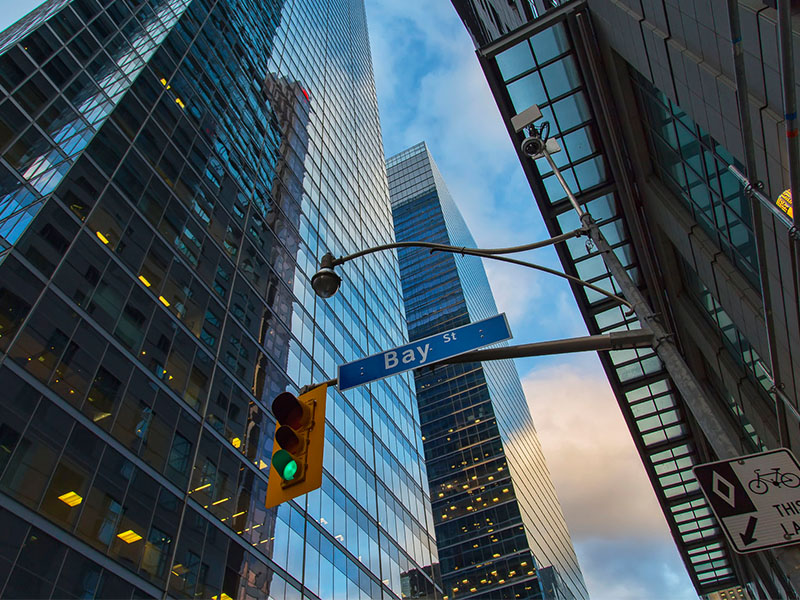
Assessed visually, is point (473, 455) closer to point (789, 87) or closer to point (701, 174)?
point (701, 174)

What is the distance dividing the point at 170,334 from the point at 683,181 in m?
20.2

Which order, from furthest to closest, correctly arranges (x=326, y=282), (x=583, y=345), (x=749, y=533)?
(x=326, y=282) < (x=583, y=345) < (x=749, y=533)

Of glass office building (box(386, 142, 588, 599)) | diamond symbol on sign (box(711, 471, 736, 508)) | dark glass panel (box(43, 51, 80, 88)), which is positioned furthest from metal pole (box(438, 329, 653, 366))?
glass office building (box(386, 142, 588, 599))

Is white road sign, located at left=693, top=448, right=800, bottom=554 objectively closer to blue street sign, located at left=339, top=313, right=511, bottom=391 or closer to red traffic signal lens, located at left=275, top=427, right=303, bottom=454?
blue street sign, located at left=339, top=313, right=511, bottom=391

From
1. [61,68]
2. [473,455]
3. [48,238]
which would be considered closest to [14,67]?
[61,68]

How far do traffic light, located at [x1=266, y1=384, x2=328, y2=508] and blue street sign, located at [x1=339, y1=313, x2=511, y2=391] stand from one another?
0.57 meters

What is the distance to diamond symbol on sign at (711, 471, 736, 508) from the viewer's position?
13.3ft

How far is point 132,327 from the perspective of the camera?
21.9 meters

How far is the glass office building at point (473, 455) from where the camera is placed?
3250 inches

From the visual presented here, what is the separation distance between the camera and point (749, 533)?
3887 mm

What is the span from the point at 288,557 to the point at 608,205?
1973cm

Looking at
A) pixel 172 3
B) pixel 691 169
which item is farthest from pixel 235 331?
pixel 172 3

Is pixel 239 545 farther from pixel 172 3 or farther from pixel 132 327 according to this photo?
pixel 172 3

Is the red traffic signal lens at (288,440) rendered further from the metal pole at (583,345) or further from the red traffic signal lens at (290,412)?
the metal pole at (583,345)
